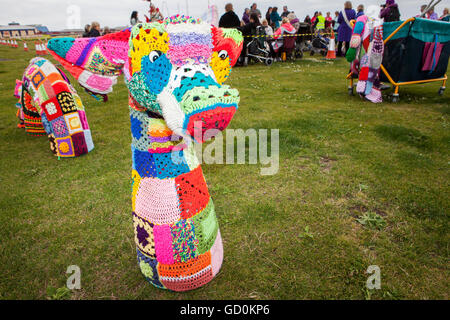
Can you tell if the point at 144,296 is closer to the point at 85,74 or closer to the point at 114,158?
the point at 85,74

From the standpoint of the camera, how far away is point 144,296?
198 centimetres

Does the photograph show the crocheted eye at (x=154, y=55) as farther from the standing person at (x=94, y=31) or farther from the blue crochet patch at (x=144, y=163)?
the standing person at (x=94, y=31)

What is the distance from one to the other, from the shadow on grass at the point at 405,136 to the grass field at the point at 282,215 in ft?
0.05

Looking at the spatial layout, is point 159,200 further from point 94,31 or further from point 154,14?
point 94,31

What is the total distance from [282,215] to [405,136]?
2.82 meters

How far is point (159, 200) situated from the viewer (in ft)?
5.37

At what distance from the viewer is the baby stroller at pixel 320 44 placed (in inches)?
544

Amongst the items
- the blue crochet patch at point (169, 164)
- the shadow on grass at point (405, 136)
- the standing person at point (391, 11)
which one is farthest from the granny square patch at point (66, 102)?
the standing person at point (391, 11)

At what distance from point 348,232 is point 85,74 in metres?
2.44

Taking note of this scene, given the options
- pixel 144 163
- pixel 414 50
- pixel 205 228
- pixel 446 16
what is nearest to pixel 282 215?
pixel 205 228

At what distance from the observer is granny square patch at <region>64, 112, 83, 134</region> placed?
3.82m

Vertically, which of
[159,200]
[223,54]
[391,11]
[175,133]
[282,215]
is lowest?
[282,215]

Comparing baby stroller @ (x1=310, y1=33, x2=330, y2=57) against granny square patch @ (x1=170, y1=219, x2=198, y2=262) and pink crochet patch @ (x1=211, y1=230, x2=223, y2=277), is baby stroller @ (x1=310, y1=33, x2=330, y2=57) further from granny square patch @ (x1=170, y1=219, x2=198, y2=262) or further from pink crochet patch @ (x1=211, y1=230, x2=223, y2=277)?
granny square patch @ (x1=170, y1=219, x2=198, y2=262)
